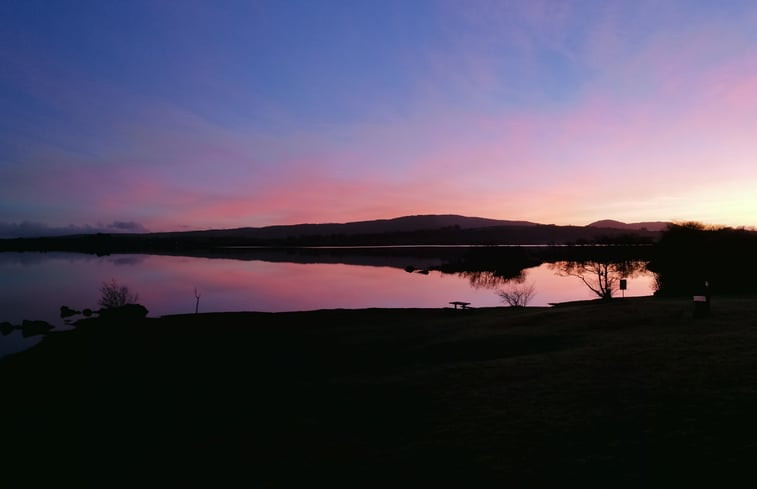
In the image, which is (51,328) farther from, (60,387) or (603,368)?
(603,368)

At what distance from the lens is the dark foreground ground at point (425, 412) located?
8.09 meters

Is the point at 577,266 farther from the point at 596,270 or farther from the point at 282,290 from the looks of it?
the point at 282,290

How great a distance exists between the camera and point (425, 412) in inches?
450

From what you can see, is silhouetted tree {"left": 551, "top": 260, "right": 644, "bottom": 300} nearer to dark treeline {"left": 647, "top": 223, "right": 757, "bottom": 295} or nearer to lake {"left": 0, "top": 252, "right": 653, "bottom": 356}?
lake {"left": 0, "top": 252, "right": 653, "bottom": 356}

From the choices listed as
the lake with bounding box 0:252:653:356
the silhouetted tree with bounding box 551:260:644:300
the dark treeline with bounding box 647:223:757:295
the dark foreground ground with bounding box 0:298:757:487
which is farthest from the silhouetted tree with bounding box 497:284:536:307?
the dark foreground ground with bounding box 0:298:757:487

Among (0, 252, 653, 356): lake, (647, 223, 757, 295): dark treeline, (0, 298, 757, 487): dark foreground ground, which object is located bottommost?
(0, 252, 653, 356): lake

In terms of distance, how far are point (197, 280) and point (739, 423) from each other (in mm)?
81874

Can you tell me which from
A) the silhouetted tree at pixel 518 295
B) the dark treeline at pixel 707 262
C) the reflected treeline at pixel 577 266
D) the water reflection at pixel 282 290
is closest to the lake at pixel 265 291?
the water reflection at pixel 282 290

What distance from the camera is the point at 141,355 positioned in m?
25.9

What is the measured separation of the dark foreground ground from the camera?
809 cm

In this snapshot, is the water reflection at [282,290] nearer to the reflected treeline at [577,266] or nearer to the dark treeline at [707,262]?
the reflected treeline at [577,266]

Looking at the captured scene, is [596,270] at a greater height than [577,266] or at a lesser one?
greater

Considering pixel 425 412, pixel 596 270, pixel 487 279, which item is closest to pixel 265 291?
pixel 487 279

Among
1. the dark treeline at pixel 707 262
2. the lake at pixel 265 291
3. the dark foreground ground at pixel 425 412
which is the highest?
the dark treeline at pixel 707 262
